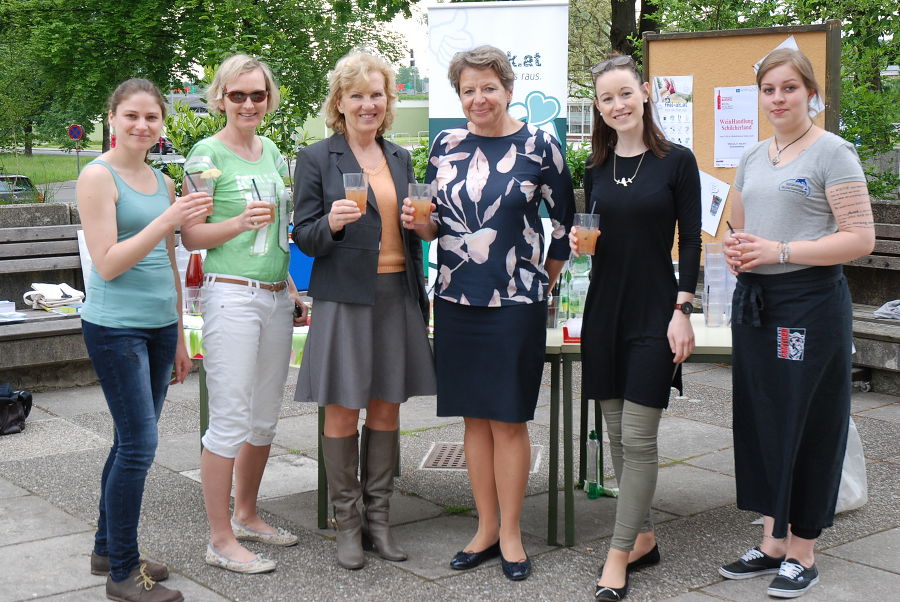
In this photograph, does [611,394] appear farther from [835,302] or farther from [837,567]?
[837,567]

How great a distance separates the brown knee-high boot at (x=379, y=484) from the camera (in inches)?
161

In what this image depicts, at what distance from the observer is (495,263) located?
12.4 feet

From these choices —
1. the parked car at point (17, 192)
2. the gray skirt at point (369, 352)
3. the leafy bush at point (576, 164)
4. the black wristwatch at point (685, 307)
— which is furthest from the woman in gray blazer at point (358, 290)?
the leafy bush at point (576, 164)

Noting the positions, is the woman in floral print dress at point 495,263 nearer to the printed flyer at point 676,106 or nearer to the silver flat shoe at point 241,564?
the silver flat shoe at point 241,564

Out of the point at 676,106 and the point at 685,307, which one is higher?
the point at 676,106

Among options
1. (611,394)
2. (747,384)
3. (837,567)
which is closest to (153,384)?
(611,394)

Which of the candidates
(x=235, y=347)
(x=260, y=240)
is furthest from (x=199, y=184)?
(x=235, y=347)

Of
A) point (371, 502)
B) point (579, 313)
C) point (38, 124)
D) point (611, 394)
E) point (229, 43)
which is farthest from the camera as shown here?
point (38, 124)

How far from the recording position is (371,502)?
4156 millimetres

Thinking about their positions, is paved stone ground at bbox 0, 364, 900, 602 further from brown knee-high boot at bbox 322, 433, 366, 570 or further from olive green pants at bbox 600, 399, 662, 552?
olive green pants at bbox 600, 399, 662, 552

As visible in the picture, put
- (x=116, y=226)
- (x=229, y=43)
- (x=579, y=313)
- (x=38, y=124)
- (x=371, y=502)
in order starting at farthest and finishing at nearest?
(x=38, y=124) < (x=229, y=43) < (x=579, y=313) < (x=371, y=502) < (x=116, y=226)

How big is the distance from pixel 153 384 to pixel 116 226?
1.94ft

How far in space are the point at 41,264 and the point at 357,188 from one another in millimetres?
4882

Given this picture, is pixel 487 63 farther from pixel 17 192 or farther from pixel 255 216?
pixel 17 192
